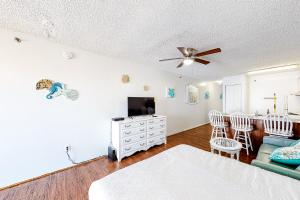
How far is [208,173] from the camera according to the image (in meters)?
1.11

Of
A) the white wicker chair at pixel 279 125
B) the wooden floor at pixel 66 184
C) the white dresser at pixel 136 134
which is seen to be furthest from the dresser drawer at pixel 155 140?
the white wicker chair at pixel 279 125

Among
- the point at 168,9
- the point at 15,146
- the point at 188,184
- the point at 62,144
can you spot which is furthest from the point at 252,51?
the point at 15,146

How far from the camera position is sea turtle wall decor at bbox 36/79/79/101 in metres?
2.10

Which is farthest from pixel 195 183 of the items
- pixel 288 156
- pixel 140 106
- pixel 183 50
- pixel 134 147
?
pixel 140 106

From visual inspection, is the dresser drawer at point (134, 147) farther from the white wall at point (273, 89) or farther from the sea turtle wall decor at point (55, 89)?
the white wall at point (273, 89)

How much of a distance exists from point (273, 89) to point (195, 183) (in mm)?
5046

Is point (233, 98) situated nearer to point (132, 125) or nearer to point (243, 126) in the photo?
point (243, 126)

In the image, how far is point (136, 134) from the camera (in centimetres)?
288

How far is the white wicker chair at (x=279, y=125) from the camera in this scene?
7.79 ft

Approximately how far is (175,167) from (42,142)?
7.38ft

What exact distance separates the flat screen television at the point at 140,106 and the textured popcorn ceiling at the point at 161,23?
1.23 metres

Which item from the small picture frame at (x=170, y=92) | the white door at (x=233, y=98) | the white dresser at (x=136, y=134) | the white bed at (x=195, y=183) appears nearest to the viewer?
the white bed at (x=195, y=183)

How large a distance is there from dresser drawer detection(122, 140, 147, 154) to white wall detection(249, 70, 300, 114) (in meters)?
4.37

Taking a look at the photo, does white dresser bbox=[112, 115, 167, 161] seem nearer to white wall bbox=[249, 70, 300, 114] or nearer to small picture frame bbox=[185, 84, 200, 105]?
small picture frame bbox=[185, 84, 200, 105]
